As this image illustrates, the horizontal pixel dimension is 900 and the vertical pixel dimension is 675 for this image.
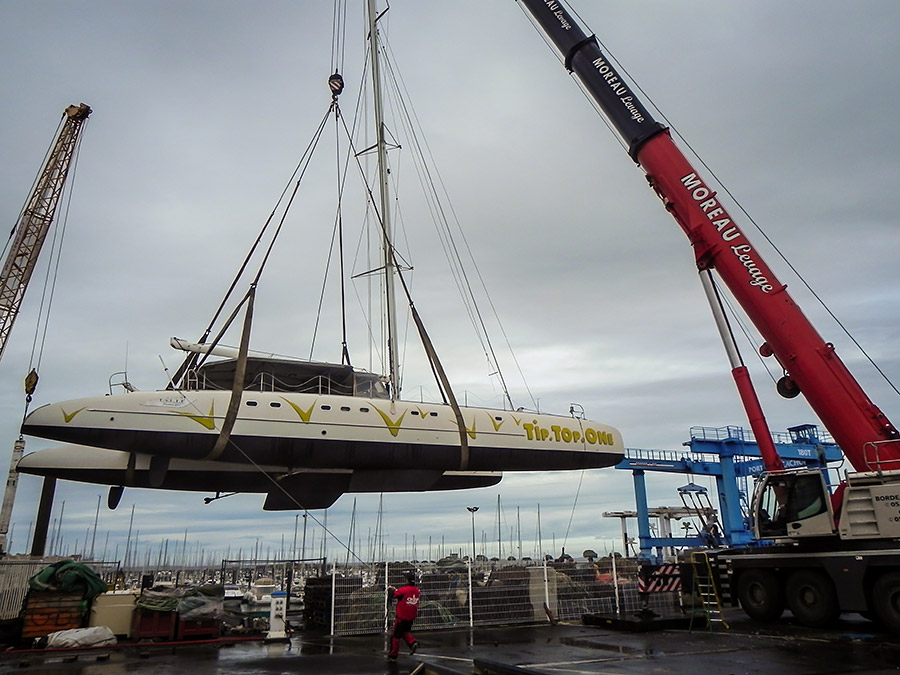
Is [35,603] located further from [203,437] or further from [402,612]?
[402,612]

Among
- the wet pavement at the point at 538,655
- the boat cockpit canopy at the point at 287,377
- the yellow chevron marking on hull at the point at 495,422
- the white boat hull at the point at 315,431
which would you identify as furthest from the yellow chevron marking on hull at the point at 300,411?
the yellow chevron marking on hull at the point at 495,422

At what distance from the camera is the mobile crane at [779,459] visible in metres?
7.68

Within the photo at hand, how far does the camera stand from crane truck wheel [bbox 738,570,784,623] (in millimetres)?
9031

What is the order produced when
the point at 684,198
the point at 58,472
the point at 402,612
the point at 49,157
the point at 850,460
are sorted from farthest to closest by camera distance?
the point at 49,157, the point at 58,472, the point at 684,198, the point at 850,460, the point at 402,612

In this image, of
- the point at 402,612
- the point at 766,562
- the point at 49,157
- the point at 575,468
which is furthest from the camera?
the point at 49,157

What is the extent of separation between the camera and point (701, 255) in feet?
31.4

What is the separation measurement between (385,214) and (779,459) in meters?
8.92

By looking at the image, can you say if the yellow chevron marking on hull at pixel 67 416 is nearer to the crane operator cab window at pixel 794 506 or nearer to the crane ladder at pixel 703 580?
the crane operator cab window at pixel 794 506

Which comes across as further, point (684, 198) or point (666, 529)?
point (666, 529)

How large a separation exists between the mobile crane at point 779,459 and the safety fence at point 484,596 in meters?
1.73

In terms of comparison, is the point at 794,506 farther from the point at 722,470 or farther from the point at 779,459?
the point at 722,470

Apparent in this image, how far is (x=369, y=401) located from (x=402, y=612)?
181 inches

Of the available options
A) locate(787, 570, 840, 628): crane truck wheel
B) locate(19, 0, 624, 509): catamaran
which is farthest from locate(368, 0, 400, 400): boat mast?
locate(787, 570, 840, 628): crane truck wheel

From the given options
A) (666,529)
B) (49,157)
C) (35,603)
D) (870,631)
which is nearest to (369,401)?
(35,603)
